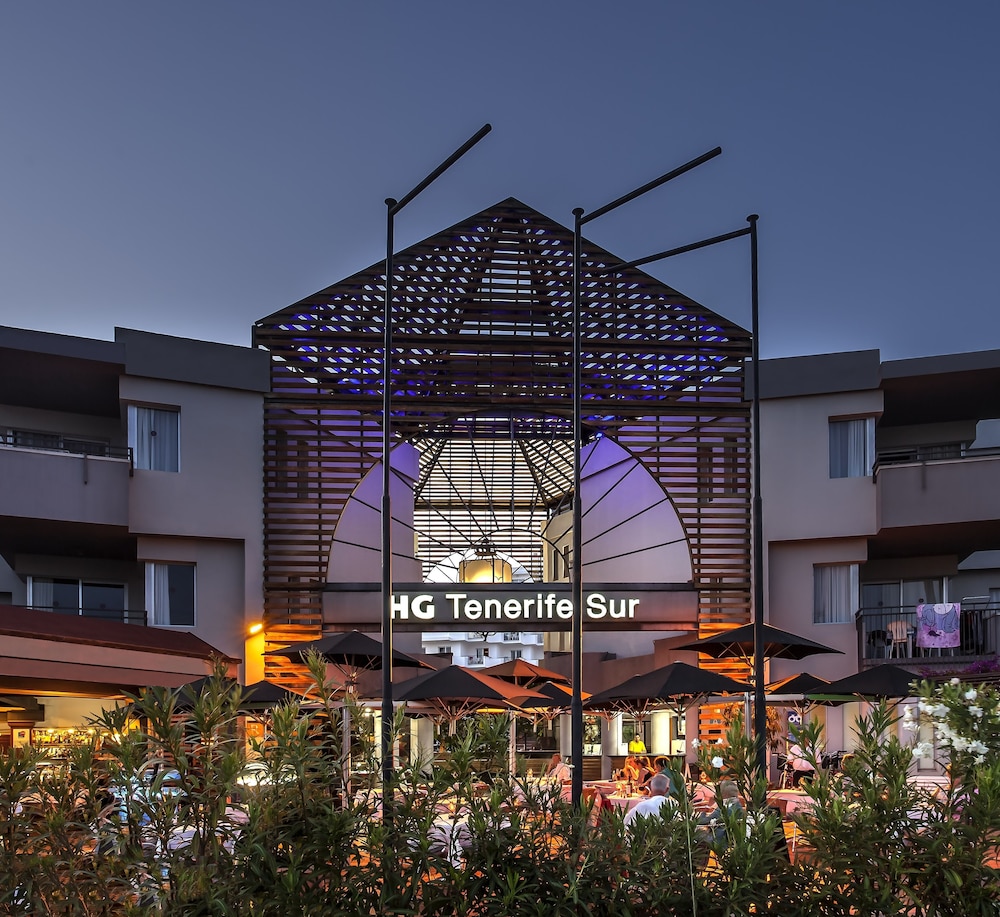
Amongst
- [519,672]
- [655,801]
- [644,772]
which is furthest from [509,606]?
[655,801]

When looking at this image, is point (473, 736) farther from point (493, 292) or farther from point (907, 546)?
point (907, 546)

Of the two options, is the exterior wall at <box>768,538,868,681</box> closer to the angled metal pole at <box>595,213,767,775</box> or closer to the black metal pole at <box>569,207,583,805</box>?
the angled metal pole at <box>595,213,767,775</box>

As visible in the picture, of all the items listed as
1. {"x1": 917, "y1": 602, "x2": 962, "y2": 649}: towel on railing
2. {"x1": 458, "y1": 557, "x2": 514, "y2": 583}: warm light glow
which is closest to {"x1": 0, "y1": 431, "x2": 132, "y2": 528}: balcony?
{"x1": 458, "y1": 557, "x2": 514, "y2": 583}: warm light glow

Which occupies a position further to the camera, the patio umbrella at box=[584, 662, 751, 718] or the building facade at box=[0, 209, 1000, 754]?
the building facade at box=[0, 209, 1000, 754]

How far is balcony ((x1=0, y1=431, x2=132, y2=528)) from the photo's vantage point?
72.5 ft

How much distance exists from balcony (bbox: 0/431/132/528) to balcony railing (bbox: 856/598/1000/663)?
15272 mm

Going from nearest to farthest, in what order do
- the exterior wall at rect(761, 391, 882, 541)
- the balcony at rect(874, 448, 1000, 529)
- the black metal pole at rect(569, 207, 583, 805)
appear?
the black metal pole at rect(569, 207, 583, 805) → the balcony at rect(874, 448, 1000, 529) → the exterior wall at rect(761, 391, 882, 541)

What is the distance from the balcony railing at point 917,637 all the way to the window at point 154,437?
14529 mm

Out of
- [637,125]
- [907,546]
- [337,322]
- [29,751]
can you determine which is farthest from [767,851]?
[637,125]

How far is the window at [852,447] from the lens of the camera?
81.5 feet

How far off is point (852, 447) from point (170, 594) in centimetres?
1451

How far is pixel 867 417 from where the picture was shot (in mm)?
24969

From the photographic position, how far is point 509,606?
2425 cm

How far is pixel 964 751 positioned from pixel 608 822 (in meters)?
2.31
